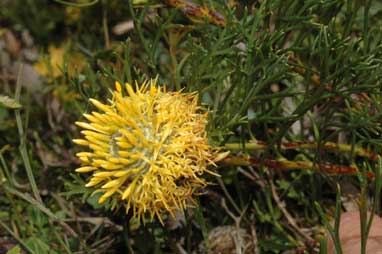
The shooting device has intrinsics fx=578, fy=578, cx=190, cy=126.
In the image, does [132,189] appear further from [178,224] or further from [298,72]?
[298,72]

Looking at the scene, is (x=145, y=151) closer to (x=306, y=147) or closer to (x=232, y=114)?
(x=232, y=114)

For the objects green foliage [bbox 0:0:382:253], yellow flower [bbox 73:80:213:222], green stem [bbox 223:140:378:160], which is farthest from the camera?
green stem [bbox 223:140:378:160]

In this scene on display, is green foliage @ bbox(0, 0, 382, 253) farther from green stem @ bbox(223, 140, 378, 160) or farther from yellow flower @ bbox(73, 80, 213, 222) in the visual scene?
yellow flower @ bbox(73, 80, 213, 222)

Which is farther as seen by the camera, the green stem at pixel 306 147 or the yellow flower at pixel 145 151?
the green stem at pixel 306 147

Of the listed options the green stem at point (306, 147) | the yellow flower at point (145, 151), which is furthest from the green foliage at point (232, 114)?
the yellow flower at point (145, 151)

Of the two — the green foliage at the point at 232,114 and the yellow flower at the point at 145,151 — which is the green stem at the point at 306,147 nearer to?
the green foliage at the point at 232,114

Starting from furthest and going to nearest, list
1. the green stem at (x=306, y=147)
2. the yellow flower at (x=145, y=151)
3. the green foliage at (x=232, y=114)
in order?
the green stem at (x=306, y=147)
the green foliage at (x=232, y=114)
the yellow flower at (x=145, y=151)

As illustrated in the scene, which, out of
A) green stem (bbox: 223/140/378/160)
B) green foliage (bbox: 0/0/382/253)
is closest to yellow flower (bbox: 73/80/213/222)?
green foliage (bbox: 0/0/382/253)

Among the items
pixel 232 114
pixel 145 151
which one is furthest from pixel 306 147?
pixel 145 151

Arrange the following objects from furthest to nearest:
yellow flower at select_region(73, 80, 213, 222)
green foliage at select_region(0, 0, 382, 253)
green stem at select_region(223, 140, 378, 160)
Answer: green stem at select_region(223, 140, 378, 160), green foliage at select_region(0, 0, 382, 253), yellow flower at select_region(73, 80, 213, 222)
